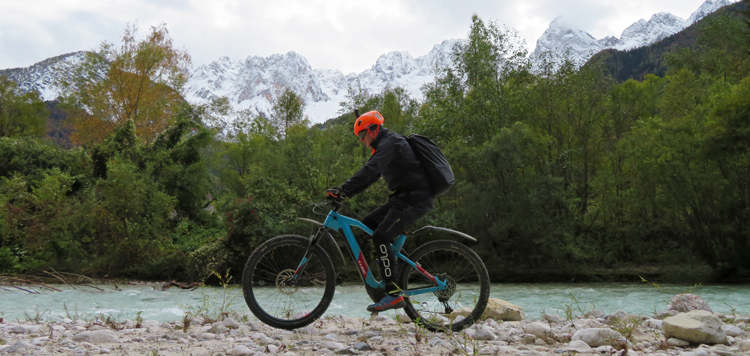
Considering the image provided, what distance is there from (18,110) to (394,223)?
4645 cm

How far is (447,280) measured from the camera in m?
4.49

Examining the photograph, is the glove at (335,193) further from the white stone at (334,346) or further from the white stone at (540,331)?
the white stone at (540,331)

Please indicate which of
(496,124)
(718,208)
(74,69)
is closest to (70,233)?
(496,124)

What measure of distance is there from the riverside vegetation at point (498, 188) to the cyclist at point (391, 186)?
948 cm

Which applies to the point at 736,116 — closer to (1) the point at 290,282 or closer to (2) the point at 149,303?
(1) the point at 290,282

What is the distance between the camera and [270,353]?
3.35 m

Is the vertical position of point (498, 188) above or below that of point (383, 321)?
above

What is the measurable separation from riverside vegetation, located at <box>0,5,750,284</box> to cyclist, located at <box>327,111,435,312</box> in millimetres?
9481

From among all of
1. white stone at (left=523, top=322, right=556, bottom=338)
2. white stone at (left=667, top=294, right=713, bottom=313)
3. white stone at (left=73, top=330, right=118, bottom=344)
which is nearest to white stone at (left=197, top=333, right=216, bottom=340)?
white stone at (left=73, top=330, right=118, bottom=344)

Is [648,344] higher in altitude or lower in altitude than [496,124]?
lower

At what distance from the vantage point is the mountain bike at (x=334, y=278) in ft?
14.3

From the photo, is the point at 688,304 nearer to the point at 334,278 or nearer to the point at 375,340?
the point at 375,340

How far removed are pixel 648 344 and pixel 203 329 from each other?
12.5ft

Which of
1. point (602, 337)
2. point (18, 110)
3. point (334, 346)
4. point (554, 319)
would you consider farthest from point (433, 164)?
point (18, 110)
